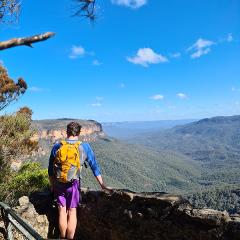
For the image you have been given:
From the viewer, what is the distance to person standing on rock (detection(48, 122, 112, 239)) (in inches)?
212

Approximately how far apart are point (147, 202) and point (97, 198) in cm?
104

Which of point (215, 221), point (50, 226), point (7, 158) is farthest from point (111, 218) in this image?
point (7, 158)

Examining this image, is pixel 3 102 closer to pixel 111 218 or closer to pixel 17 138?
pixel 17 138

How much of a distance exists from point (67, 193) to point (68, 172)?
0.41 meters

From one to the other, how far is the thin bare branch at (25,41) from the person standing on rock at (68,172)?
1849 mm

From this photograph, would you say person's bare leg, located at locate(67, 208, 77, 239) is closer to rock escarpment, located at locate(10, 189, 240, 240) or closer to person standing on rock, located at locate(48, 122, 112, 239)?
person standing on rock, located at locate(48, 122, 112, 239)

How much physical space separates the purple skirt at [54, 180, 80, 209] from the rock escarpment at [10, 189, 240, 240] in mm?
847

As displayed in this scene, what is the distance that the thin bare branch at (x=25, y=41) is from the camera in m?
3.80

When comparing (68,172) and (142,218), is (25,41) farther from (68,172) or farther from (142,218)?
(142,218)

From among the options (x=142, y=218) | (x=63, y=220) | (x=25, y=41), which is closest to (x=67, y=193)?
(x=63, y=220)

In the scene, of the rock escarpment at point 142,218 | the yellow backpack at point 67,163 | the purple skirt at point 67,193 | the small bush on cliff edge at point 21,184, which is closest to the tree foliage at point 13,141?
the small bush on cliff edge at point 21,184

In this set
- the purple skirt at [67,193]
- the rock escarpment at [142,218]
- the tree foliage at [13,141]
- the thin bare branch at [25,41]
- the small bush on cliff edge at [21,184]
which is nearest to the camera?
the thin bare branch at [25,41]

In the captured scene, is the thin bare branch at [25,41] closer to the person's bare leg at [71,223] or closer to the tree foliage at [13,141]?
the person's bare leg at [71,223]

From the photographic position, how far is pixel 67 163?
17.6 ft
